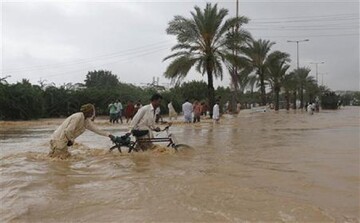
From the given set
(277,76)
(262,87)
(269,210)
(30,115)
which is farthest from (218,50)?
(269,210)

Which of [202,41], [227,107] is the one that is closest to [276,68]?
[227,107]

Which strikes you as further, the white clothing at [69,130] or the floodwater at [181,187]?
the white clothing at [69,130]

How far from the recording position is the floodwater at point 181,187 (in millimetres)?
5223

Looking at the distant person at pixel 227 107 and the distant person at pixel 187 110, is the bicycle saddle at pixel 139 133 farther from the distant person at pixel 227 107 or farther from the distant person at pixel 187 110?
the distant person at pixel 227 107

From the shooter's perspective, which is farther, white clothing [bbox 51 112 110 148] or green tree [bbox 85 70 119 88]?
green tree [bbox 85 70 119 88]

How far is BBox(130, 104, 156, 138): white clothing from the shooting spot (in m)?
10.1

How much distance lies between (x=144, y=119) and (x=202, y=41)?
814 inches

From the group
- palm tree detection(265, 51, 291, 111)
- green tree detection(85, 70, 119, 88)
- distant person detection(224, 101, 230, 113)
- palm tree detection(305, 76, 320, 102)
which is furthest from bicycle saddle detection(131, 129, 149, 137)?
green tree detection(85, 70, 119, 88)

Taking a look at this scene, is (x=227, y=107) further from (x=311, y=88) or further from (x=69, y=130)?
(x=69, y=130)

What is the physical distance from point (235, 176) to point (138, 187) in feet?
→ 5.84

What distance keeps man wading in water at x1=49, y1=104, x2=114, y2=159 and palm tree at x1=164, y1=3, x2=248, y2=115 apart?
20.9 m

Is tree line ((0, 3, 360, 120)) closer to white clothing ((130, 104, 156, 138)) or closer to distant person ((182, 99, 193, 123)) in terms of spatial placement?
distant person ((182, 99, 193, 123))

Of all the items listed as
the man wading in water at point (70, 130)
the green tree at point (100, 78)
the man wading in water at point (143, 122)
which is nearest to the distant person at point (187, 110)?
the man wading in water at point (143, 122)

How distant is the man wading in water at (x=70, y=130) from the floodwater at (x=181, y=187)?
24 cm
